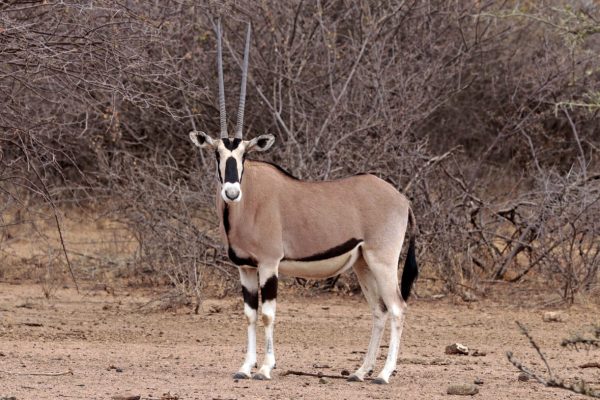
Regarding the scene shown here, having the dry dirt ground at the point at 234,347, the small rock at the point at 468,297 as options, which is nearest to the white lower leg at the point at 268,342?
the dry dirt ground at the point at 234,347

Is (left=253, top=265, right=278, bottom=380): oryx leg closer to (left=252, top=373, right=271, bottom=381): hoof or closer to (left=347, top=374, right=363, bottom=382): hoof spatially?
(left=252, top=373, right=271, bottom=381): hoof

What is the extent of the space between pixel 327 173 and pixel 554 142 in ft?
15.1

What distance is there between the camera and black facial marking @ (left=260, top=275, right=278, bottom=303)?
8133mm

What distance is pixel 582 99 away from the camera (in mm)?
14117

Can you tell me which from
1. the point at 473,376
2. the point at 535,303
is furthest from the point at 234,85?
the point at 473,376

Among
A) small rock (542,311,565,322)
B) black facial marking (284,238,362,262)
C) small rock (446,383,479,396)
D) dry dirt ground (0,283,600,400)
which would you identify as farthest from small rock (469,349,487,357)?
small rock (446,383,479,396)

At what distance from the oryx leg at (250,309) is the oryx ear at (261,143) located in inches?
32.8

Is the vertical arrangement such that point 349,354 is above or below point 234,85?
below

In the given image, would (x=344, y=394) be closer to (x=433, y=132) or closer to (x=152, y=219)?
(x=152, y=219)

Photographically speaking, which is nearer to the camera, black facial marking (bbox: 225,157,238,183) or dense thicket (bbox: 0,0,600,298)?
black facial marking (bbox: 225,157,238,183)

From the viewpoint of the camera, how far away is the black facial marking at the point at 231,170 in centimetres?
795

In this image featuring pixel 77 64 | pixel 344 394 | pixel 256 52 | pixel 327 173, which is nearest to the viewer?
pixel 344 394

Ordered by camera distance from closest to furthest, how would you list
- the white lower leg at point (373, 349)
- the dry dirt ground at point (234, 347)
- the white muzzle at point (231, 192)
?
1. the dry dirt ground at point (234, 347)
2. the white muzzle at point (231, 192)
3. the white lower leg at point (373, 349)

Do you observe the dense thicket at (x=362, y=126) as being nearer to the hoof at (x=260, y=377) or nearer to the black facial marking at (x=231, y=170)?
the black facial marking at (x=231, y=170)
